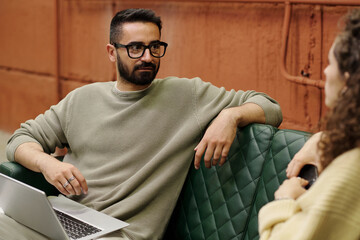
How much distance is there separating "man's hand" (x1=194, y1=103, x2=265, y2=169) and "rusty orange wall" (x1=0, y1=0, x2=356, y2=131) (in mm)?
801

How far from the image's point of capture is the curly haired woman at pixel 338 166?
1.21 m

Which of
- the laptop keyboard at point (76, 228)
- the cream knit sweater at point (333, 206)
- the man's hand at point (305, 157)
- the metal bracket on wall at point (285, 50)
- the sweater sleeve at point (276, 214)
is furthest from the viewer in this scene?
the metal bracket on wall at point (285, 50)

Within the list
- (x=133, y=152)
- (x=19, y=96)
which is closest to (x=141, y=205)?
(x=133, y=152)

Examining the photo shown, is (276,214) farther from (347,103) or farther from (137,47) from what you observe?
(137,47)

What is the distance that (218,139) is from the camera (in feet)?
6.23

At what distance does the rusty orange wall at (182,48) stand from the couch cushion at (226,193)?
778 millimetres

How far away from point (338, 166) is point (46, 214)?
98cm

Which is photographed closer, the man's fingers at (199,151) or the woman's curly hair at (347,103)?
the woman's curly hair at (347,103)

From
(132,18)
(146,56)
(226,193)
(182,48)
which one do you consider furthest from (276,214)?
(182,48)

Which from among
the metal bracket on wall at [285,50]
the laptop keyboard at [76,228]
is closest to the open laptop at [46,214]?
the laptop keyboard at [76,228]

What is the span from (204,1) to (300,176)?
5.90 ft

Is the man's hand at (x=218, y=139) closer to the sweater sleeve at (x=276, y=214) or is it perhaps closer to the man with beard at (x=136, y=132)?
the man with beard at (x=136, y=132)

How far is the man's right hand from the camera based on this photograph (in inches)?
78.6

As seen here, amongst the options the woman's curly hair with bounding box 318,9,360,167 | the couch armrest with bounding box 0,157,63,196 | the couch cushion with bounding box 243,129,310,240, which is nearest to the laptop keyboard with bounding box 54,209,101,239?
the couch armrest with bounding box 0,157,63,196
